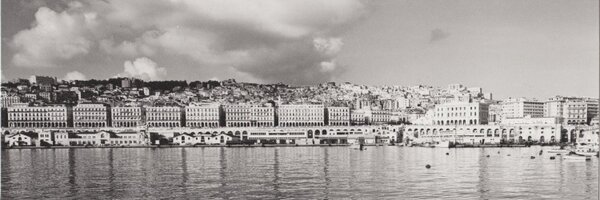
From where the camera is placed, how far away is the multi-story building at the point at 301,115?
69062 millimetres

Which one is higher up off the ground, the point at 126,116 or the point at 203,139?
the point at 126,116

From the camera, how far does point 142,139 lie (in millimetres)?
A: 55250

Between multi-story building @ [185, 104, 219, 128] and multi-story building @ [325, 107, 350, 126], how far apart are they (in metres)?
13.9

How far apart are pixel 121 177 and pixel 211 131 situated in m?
40.6

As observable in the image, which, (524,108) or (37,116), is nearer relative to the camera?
(37,116)

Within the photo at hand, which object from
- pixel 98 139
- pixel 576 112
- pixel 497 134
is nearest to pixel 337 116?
pixel 497 134

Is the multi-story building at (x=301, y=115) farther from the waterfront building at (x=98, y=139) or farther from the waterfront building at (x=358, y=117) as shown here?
the waterfront building at (x=98, y=139)

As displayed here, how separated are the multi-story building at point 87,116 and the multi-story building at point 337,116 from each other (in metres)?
26.9

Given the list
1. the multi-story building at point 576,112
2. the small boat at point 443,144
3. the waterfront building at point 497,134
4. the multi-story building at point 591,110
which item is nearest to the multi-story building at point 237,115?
the waterfront building at point 497,134

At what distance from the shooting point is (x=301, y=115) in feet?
227

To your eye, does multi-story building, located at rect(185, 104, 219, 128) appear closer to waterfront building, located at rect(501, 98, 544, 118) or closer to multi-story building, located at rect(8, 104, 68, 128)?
multi-story building, located at rect(8, 104, 68, 128)

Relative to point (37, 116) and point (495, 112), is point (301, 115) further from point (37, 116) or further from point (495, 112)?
point (37, 116)

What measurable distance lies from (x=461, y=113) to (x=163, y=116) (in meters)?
34.2

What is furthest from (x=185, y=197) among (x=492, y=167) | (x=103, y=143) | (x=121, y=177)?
(x=103, y=143)
